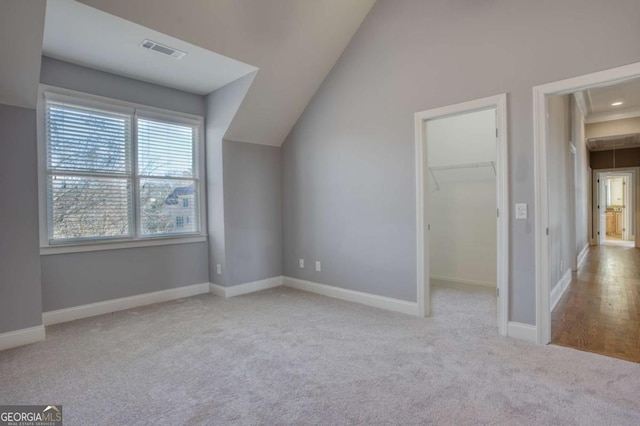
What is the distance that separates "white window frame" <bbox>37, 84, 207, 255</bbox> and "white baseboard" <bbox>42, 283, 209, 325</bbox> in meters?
0.61

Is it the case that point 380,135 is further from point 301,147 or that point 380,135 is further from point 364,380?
point 364,380

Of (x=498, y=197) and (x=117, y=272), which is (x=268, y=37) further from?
(x=117, y=272)

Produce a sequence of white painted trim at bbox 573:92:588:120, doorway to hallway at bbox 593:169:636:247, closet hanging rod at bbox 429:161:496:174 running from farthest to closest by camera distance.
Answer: doorway to hallway at bbox 593:169:636:247, white painted trim at bbox 573:92:588:120, closet hanging rod at bbox 429:161:496:174

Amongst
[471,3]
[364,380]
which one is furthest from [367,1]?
[364,380]

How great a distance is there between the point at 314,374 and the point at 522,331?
72.3 inches

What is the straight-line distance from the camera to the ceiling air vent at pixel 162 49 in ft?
10.1

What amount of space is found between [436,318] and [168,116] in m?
4.01

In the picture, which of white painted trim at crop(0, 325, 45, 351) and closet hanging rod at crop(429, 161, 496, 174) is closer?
white painted trim at crop(0, 325, 45, 351)

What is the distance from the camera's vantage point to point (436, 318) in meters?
3.33

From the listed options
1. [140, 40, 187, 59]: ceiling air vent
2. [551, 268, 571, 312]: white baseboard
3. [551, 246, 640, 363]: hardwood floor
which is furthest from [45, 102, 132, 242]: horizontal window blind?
[551, 268, 571, 312]: white baseboard

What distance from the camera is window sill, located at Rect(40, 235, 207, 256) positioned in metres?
3.34

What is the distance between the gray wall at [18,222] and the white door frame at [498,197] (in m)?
3.59

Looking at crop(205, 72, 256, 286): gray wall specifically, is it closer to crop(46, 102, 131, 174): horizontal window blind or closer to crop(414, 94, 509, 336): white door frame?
crop(46, 102, 131, 174): horizontal window blind

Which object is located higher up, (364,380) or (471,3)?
(471,3)
